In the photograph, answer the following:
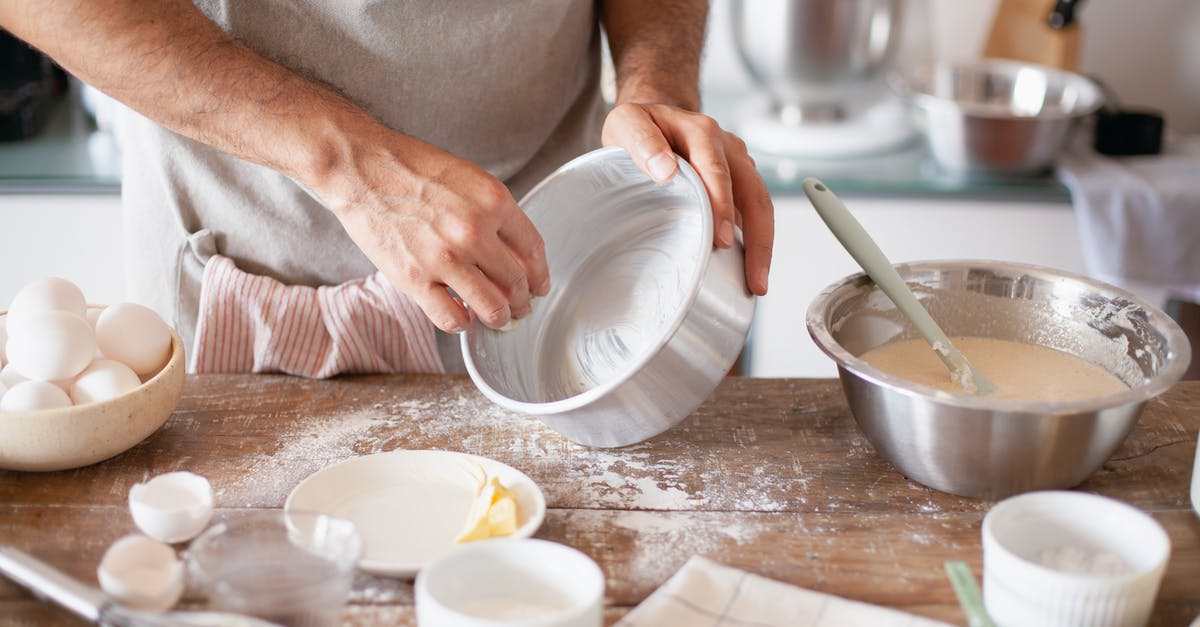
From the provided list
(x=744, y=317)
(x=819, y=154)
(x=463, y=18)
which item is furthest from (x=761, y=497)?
(x=819, y=154)

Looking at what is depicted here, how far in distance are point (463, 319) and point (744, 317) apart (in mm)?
270

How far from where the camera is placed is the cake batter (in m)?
1.12

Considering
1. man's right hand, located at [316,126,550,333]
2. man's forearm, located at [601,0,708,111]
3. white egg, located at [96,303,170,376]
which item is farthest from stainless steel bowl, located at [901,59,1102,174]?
white egg, located at [96,303,170,376]

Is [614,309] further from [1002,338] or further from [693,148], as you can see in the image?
[1002,338]

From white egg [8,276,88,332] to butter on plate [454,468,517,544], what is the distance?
444 millimetres

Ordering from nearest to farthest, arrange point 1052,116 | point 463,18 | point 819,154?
point 463,18, point 1052,116, point 819,154

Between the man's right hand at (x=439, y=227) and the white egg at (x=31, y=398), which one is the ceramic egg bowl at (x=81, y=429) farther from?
the man's right hand at (x=439, y=227)

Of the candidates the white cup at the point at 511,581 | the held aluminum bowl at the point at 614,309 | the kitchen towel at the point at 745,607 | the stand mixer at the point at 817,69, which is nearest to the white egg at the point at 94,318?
the held aluminum bowl at the point at 614,309

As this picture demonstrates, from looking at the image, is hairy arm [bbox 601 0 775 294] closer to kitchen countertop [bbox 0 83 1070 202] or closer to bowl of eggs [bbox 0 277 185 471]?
bowl of eggs [bbox 0 277 185 471]

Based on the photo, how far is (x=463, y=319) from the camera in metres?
1.11

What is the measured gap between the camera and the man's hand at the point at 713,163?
1.06m

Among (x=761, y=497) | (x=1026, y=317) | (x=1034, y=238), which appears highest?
(x=1026, y=317)

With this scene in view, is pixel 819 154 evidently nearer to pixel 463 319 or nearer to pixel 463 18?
pixel 463 18

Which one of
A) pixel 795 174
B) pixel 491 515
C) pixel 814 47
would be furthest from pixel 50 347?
pixel 814 47
